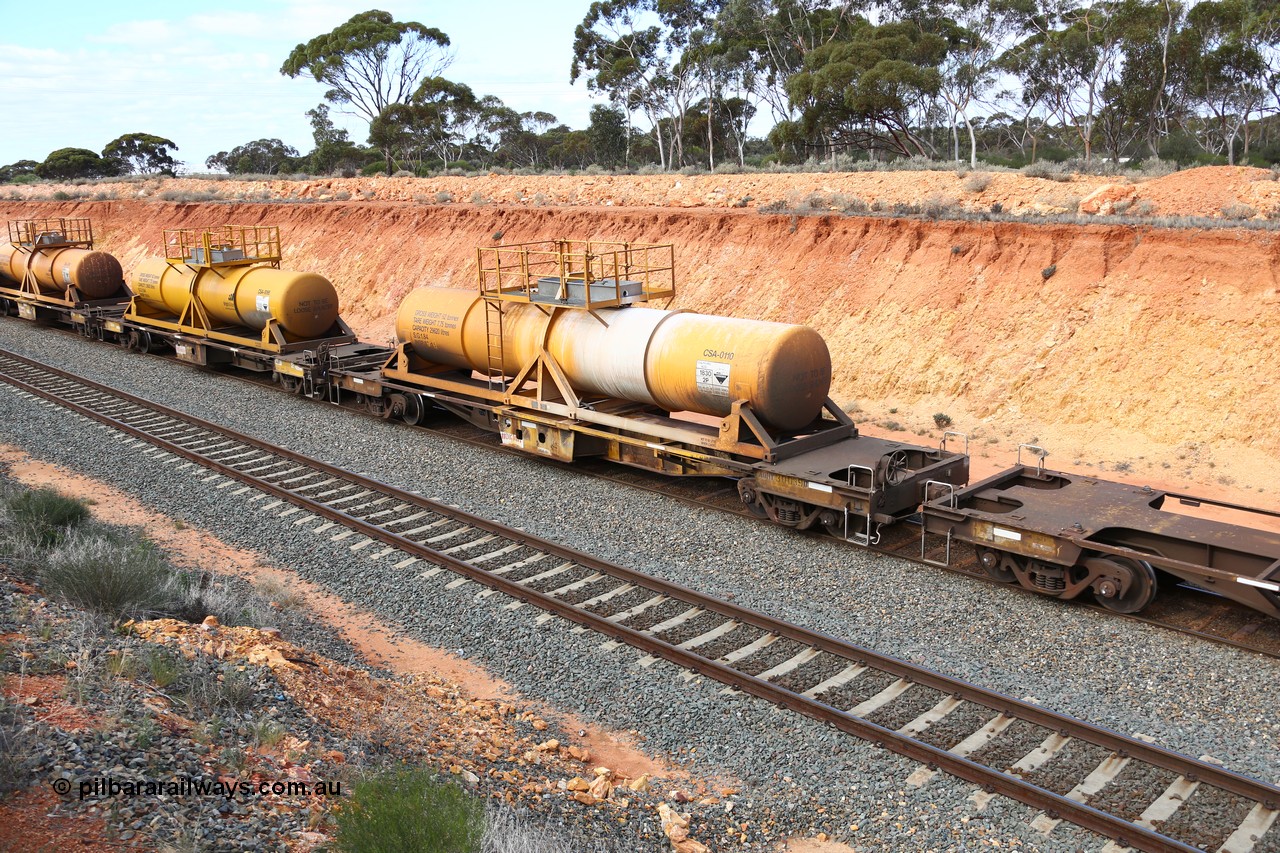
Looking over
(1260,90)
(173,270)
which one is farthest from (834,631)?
(1260,90)

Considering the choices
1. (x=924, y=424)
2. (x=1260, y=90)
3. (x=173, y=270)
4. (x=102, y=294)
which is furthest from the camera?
(x=1260, y=90)

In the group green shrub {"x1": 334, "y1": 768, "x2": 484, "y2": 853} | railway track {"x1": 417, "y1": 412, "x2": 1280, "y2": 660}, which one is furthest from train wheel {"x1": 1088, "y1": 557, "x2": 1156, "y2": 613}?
green shrub {"x1": 334, "y1": 768, "x2": 484, "y2": 853}

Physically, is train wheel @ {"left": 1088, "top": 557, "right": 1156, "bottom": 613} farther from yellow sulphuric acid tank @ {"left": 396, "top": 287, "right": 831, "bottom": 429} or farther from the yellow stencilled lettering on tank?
the yellow stencilled lettering on tank

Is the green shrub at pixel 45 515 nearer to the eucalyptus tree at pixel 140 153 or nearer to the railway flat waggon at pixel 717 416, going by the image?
the railway flat waggon at pixel 717 416

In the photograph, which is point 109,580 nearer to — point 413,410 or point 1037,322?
point 413,410

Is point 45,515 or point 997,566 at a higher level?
point 45,515

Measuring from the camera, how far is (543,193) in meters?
33.8

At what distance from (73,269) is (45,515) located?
18972 mm

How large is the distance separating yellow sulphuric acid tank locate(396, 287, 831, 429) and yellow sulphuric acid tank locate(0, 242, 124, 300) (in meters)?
16.5

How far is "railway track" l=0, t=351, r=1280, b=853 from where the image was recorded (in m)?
6.73

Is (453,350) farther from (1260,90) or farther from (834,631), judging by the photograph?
(1260,90)

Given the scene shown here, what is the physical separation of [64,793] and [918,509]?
366 inches

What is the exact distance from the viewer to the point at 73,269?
27469 millimetres

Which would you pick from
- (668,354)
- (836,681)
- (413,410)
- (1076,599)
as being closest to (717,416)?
(668,354)
